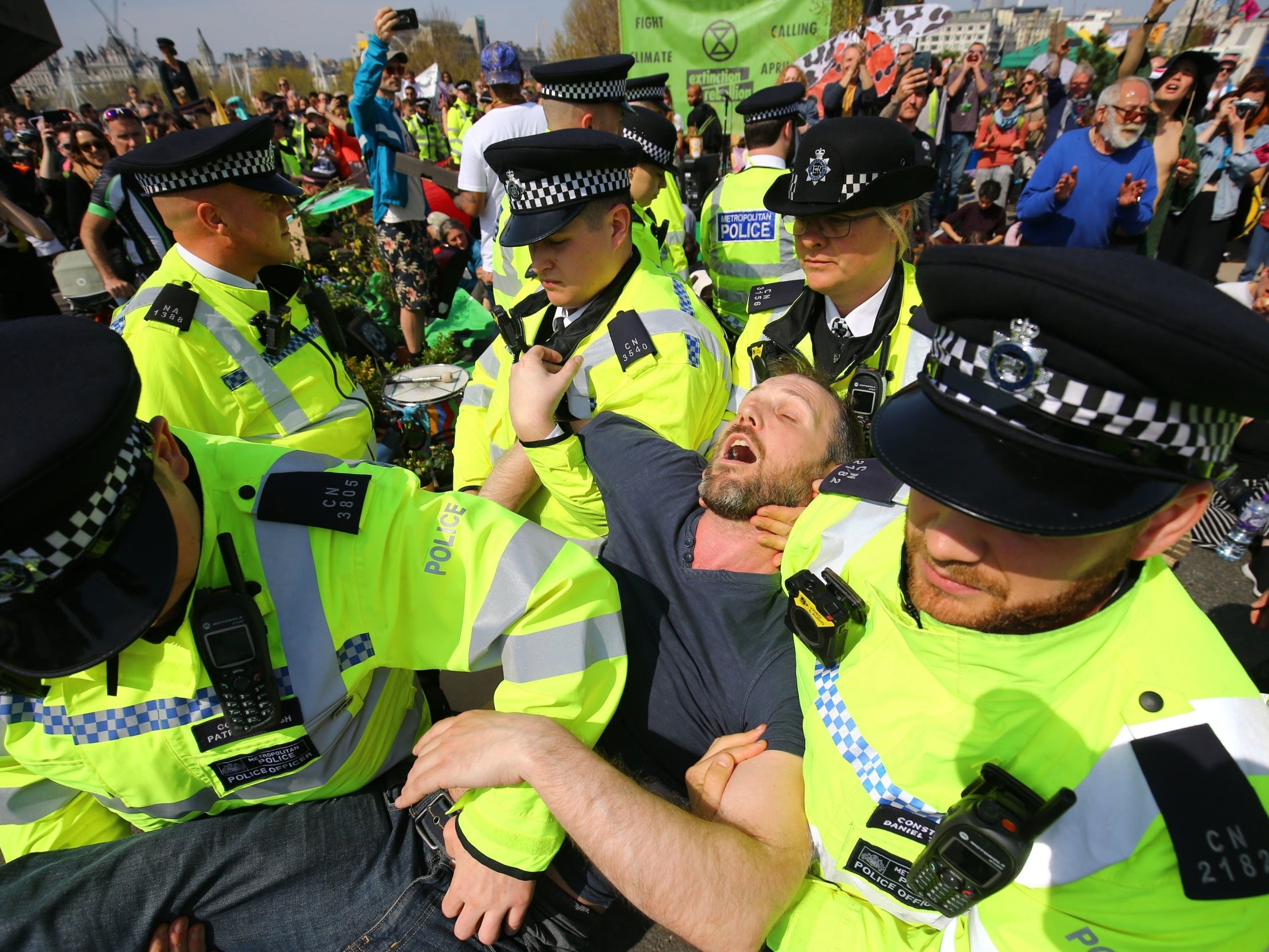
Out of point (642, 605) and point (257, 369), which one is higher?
point (257, 369)

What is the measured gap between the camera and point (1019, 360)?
1.00 m

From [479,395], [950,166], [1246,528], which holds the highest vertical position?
[479,395]

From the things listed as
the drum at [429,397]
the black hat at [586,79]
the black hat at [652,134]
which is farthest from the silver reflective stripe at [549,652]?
the black hat at [652,134]

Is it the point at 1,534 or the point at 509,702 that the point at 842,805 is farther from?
the point at 1,534

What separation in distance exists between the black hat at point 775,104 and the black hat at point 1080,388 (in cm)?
390

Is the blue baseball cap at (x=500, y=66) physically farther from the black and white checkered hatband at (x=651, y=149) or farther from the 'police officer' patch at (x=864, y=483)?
the 'police officer' patch at (x=864, y=483)

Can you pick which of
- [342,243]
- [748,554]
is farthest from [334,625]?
[342,243]

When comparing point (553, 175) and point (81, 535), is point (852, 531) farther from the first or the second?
point (553, 175)

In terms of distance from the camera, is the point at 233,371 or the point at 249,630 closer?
the point at 249,630

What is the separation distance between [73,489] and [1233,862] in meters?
1.77

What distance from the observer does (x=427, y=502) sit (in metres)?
1.52

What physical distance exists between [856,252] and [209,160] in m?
2.39

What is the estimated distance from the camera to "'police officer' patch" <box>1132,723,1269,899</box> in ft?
3.05

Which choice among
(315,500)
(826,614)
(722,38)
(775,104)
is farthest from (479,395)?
(722,38)
